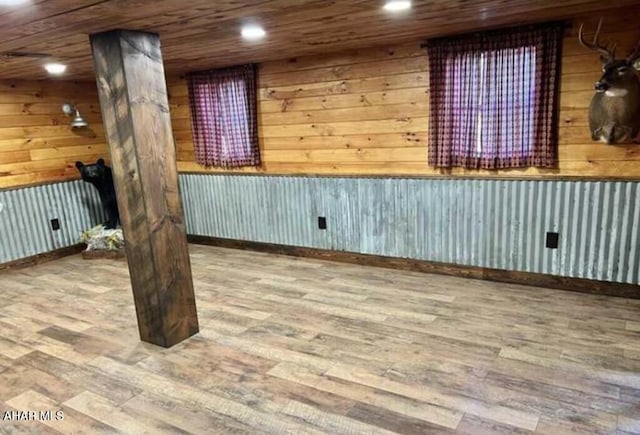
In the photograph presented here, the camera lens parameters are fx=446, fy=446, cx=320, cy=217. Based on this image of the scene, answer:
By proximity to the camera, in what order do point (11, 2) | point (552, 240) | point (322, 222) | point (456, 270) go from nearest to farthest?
point (11, 2) → point (552, 240) → point (456, 270) → point (322, 222)

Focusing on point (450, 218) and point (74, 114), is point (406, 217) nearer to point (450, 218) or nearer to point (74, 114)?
point (450, 218)

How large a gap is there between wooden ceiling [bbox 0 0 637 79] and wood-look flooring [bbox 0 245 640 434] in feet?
6.60

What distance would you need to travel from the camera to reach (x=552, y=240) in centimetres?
358

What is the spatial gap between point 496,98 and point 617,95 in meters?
0.85

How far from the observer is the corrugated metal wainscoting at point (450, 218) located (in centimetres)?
338

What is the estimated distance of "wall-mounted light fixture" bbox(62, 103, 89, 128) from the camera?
541 cm

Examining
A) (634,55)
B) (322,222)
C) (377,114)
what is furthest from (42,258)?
(634,55)

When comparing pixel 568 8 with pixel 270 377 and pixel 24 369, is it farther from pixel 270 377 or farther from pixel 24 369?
pixel 24 369

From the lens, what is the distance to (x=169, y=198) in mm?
2889

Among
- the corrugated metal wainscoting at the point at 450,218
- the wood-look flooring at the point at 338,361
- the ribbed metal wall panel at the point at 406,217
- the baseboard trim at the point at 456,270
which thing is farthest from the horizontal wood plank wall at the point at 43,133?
the baseboard trim at the point at 456,270

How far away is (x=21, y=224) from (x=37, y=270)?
561 mm

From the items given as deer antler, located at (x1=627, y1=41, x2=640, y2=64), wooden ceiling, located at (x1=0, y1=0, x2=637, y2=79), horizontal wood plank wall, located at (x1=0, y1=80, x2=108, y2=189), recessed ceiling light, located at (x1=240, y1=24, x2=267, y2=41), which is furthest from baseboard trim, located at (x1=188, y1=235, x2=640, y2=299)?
recessed ceiling light, located at (x1=240, y1=24, x2=267, y2=41)

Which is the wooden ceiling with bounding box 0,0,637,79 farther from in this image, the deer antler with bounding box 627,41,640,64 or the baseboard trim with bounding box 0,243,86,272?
the baseboard trim with bounding box 0,243,86,272

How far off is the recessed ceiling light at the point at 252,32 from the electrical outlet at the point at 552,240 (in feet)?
8.87
